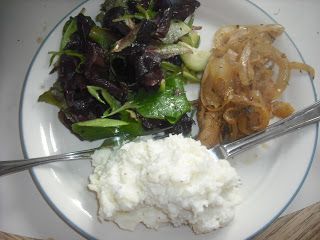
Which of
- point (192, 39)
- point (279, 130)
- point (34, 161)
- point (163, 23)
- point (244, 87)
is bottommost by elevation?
point (279, 130)

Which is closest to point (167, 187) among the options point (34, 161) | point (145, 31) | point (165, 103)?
point (165, 103)

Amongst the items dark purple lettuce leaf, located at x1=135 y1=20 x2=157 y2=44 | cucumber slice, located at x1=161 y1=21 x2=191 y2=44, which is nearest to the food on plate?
cucumber slice, located at x1=161 y1=21 x2=191 y2=44

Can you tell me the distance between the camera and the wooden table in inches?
63.8

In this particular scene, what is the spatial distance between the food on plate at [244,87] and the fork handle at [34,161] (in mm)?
506

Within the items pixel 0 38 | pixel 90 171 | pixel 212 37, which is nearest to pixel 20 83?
pixel 0 38

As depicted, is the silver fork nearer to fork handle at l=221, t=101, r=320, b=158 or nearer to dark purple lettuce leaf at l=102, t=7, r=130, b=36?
fork handle at l=221, t=101, r=320, b=158

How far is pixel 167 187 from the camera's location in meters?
1.43

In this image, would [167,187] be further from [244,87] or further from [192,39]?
[192,39]

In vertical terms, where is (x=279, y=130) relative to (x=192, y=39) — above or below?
below

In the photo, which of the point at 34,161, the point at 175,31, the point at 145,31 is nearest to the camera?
the point at 34,161

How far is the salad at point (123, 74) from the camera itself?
1.64m

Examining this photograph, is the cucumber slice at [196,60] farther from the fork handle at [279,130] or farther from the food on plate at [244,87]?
the fork handle at [279,130]

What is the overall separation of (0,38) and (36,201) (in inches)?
36.3

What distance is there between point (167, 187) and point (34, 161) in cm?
56
